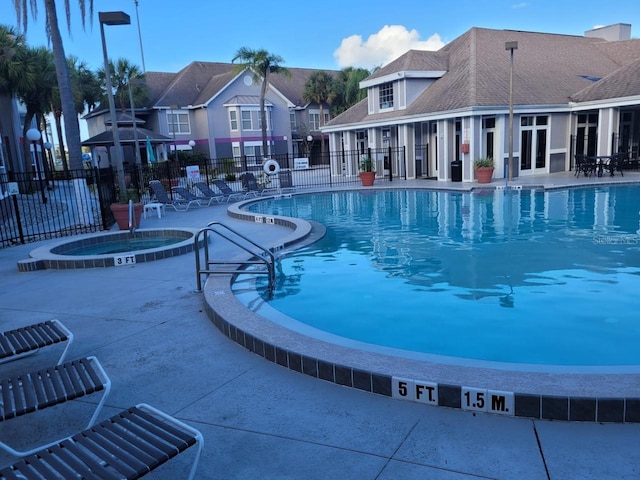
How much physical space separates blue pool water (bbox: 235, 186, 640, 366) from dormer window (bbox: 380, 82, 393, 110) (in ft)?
42.1

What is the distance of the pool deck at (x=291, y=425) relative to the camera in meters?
2.90

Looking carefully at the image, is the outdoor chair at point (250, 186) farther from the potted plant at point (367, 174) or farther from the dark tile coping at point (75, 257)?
the dark tile coping at point (75, 257)

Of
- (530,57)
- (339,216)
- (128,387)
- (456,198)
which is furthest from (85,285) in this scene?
(530,57)

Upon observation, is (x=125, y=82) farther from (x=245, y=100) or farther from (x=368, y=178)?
(x=368, y=178)

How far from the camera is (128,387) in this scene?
411 cm

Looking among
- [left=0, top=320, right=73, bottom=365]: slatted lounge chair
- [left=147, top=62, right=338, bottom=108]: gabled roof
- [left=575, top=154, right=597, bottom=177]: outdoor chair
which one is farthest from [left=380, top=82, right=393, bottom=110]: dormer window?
[left=0, top=320, right=73, bottom=365]: slatted lounge chair

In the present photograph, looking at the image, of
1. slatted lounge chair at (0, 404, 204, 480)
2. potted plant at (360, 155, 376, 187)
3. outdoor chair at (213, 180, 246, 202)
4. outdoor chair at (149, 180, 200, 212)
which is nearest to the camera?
slatted lounge chair at (0, 404, 204, 480)

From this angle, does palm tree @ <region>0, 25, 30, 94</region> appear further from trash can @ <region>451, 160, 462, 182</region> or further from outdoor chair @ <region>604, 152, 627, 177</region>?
outdoor chair @ <region>604, 152, 627, 177</region>

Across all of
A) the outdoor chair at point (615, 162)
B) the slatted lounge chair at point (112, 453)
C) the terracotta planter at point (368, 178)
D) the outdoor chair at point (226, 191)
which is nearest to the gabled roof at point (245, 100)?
the terracotta planter at point (368, 178)

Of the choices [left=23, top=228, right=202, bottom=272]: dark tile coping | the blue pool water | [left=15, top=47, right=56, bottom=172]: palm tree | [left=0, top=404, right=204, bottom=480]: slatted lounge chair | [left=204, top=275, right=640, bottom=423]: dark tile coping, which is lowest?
the blue pool water

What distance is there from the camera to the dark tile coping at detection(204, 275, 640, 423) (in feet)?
10.8

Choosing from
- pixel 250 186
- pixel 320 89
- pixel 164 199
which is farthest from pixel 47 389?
pixel 320 89

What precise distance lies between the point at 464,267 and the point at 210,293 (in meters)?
4.38

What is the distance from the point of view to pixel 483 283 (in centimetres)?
750
